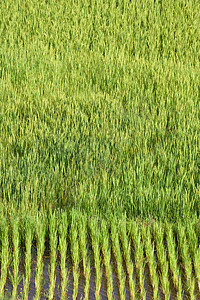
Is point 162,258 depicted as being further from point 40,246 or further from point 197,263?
point 40,246

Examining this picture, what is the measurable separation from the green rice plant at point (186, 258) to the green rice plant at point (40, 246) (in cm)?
80

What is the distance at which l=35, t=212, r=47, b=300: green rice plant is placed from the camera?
2.25 m

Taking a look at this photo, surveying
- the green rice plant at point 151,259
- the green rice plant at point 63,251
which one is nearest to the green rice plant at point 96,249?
the green rice plant at point 63,251

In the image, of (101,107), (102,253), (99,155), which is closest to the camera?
(102,253)

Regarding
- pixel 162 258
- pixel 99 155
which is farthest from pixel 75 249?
pixel 99 155

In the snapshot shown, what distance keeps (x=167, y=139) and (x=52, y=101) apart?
3.90 ft

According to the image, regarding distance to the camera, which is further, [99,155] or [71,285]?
[99,155]

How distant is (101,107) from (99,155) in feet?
2.97

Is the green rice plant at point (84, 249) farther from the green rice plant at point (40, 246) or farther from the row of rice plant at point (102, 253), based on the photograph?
the green rice plant at point (40, 246)

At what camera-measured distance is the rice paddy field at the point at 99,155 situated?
2375mm

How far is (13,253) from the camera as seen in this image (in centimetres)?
240

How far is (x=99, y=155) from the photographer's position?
3299mm

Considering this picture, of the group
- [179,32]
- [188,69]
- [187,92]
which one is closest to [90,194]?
[187,92]

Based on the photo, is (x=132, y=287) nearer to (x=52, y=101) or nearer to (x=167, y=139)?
(x=167, y=139)
